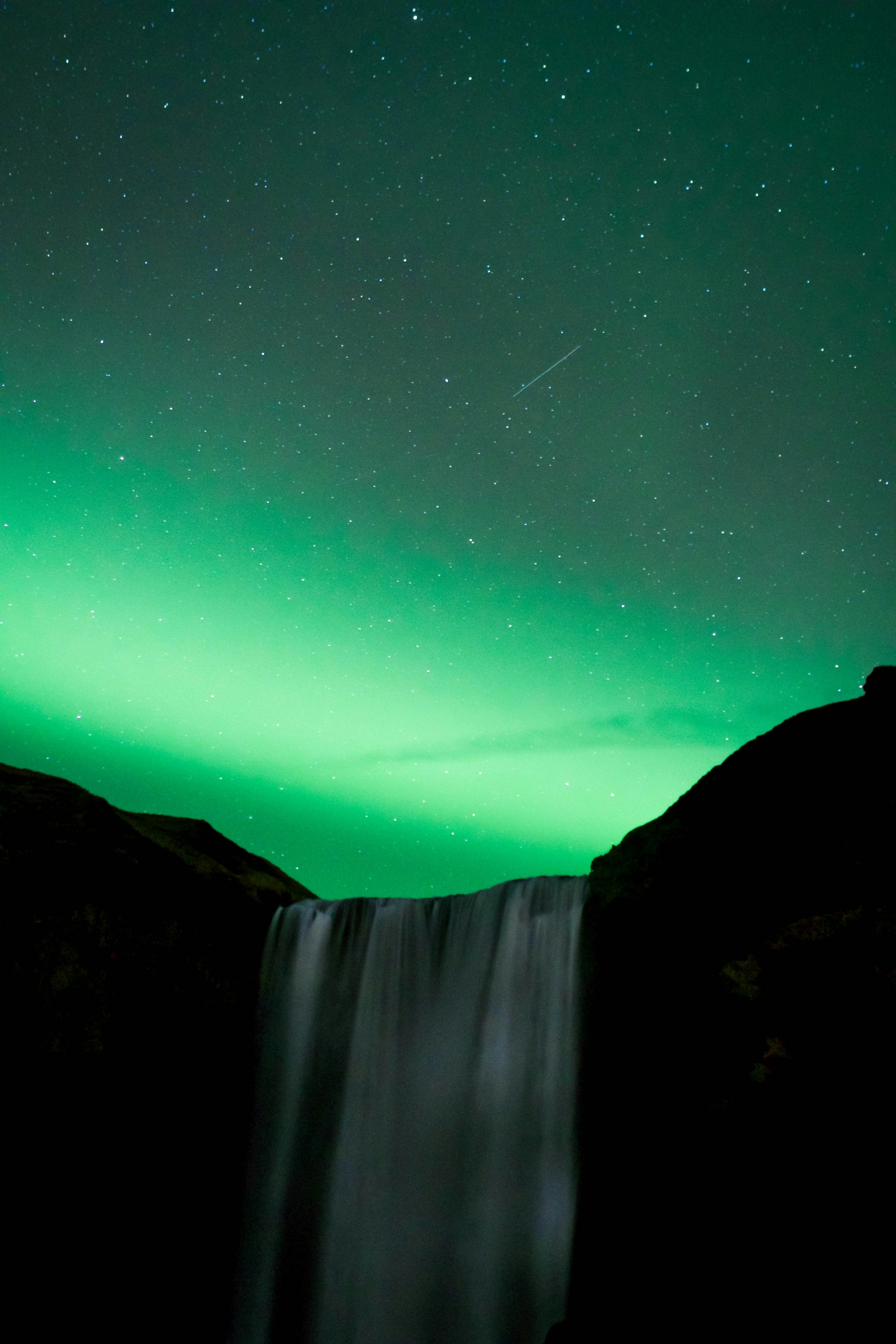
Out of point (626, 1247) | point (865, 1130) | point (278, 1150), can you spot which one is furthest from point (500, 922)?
point (865, 1130)

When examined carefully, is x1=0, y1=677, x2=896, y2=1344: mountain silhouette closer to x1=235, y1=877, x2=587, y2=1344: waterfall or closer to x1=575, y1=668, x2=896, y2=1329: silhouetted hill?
x1=575, y1=668, x2=896, y2=1329: silhouetted hill

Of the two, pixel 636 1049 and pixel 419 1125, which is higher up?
pixel 636 1049

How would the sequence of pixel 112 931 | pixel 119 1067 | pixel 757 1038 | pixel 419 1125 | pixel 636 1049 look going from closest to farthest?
1. pixel 757 1038
2. pixel 636 1049
3. pixel 119 1067
4. pixel 112 931
5. pixel 419 1125

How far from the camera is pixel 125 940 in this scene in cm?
820

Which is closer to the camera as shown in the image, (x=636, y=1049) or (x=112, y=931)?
(x=636, y=1049)

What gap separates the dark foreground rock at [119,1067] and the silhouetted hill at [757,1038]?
4.93 m

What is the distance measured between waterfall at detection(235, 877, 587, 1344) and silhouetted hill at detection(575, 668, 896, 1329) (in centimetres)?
120

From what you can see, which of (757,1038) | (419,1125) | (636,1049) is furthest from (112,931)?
(757,1038)

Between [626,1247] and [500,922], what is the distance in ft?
12.3

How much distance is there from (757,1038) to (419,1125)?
540 centimetres

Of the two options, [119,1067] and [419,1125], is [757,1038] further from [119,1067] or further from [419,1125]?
[119,1067]

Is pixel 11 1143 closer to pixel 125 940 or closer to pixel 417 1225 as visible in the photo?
pixel 125 940

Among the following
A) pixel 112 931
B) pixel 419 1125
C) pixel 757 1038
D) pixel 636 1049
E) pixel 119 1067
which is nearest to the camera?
pixel 757 1038

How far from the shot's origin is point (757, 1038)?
5.07m
